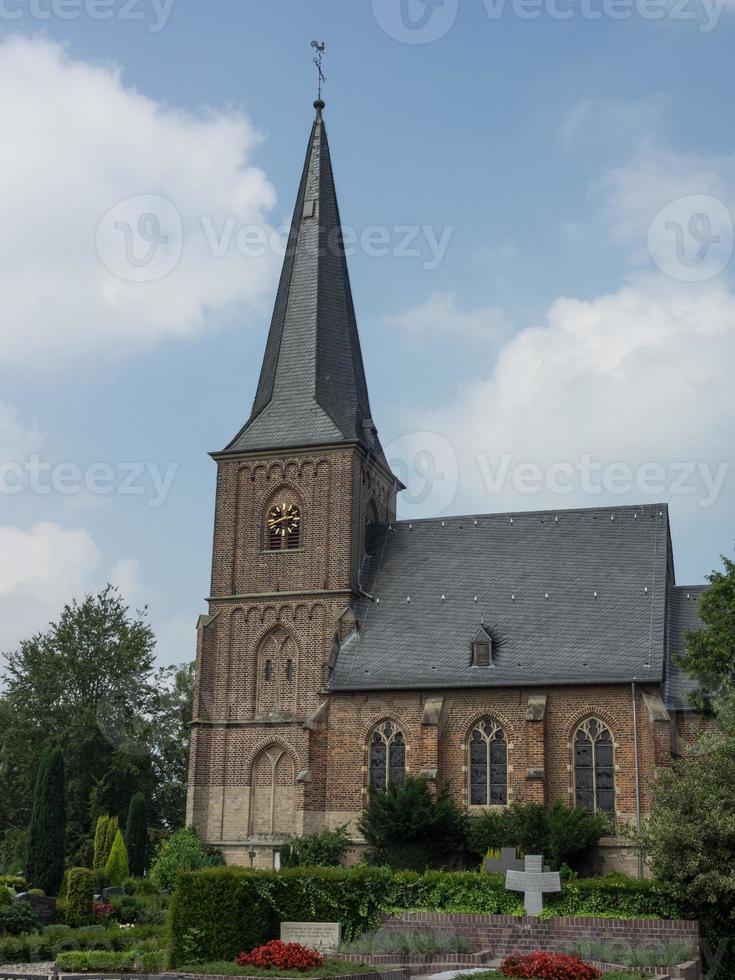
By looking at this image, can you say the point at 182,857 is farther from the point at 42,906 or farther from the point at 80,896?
the point at 42,906

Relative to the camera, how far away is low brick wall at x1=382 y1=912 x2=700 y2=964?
23203 mm

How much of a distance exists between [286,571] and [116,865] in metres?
12.1

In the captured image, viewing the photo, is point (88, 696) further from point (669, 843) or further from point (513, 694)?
point (669, 843)

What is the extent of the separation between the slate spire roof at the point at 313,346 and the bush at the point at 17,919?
17.3 meters

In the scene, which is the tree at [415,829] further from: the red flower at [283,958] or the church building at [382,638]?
the red flower at [283,958]

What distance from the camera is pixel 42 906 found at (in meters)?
31.5

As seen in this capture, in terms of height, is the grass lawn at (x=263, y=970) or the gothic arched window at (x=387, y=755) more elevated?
the gothic arched window at (x=387, y=755)

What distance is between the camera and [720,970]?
23391 mm

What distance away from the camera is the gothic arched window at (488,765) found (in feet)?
117

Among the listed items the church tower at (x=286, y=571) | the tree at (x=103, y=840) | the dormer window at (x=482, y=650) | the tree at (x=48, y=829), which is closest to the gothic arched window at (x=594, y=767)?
the dormer window at (x=482, y=650)

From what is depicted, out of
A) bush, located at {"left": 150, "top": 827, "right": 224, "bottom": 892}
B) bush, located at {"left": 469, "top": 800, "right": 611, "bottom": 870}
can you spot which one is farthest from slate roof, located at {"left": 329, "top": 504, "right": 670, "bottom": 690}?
bush, located at {"left": 150, "top": 827, "right": 224, "bottom": 892}

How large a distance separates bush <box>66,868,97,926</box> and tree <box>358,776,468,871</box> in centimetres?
790

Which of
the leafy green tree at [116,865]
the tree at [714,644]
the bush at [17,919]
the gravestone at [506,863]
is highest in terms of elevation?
the tree at [714,644]

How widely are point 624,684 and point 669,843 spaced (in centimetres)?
1135
